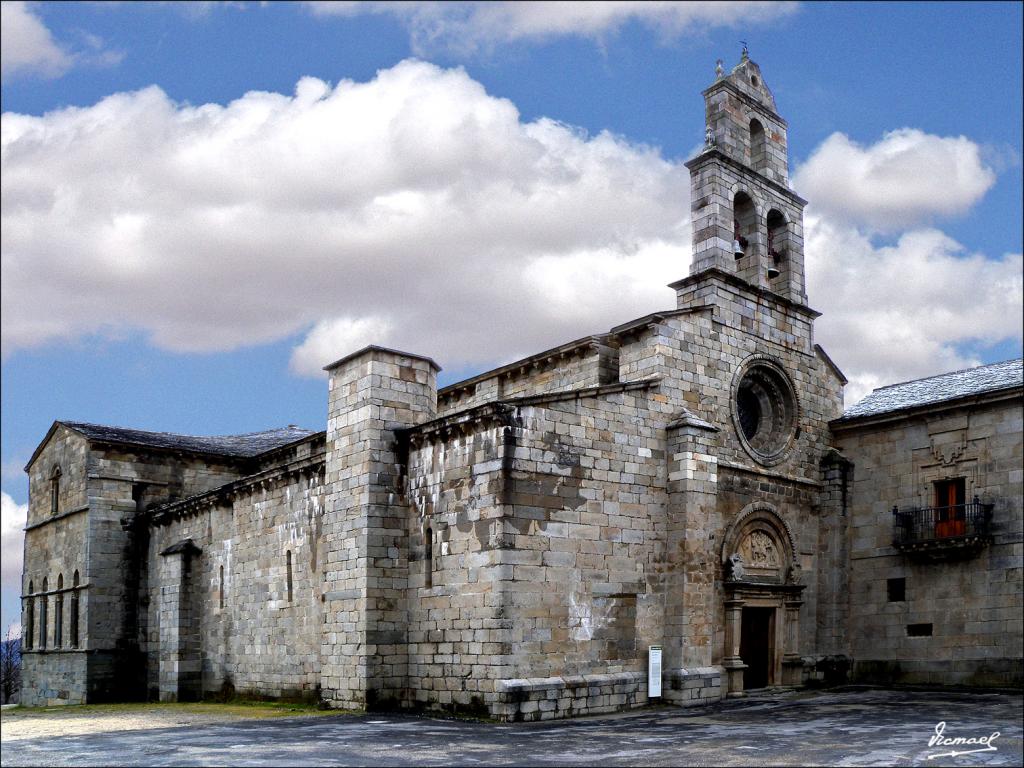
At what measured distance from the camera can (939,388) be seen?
25484mm

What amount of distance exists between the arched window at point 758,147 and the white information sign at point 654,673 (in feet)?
41.5

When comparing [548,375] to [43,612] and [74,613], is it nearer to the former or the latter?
[74,613]

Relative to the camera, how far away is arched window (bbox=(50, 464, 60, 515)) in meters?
34.3

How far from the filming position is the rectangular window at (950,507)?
23.1 metres

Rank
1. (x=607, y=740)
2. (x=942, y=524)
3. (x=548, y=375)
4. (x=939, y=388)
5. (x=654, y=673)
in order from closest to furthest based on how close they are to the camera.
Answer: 1. (x=607, y=740)
2. (x=654, y=673)
3. (x=942, y=524)
4. (x=548, y=375)
5. (x=939, y=388)

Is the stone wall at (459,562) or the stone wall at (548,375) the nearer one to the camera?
the stone wall at (459,562)

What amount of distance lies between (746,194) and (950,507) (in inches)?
341

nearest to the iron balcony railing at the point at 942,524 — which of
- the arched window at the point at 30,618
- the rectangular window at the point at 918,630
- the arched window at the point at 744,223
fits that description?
the rectangular window at the point at 918,630

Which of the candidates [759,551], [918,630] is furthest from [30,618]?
[918,630]

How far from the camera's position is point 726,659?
22.7m

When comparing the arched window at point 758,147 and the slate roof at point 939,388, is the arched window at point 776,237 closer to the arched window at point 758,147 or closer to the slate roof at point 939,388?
the arched window at point 758,147

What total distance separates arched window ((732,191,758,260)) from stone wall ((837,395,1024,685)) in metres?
5.08

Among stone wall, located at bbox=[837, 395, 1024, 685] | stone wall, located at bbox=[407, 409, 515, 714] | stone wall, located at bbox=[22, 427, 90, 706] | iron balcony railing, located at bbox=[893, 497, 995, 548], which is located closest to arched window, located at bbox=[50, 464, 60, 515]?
stone wall, located at bbox=[22, 427, 90, 706]

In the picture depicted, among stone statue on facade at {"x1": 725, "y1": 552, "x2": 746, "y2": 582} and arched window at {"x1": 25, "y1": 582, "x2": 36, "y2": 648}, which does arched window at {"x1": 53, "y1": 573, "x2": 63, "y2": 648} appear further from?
stone statue on facade at {"x1": 725, "y1": 552, "x2": 746, "y2": 582}
